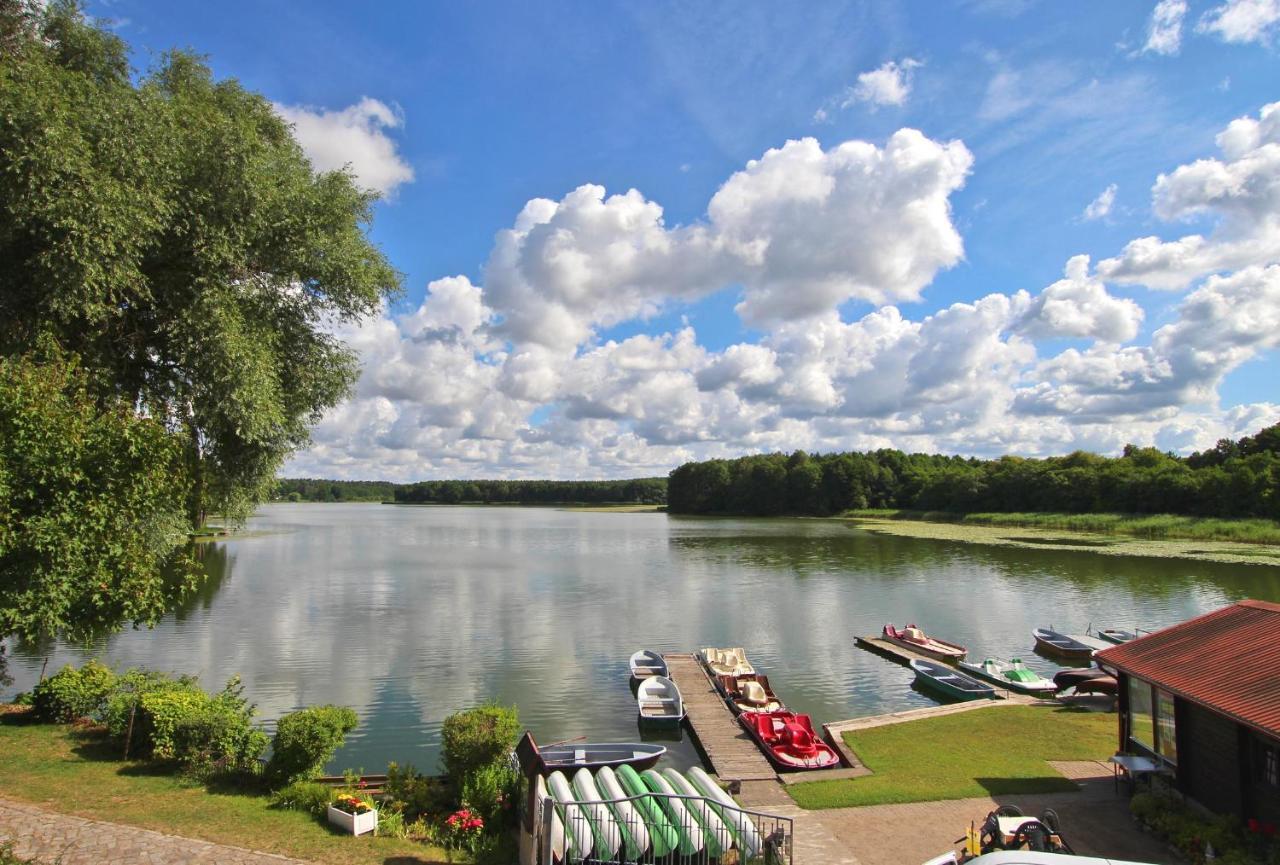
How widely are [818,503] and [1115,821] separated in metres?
148

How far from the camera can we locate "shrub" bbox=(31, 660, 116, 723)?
1742 cm

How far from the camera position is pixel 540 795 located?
1111 cm

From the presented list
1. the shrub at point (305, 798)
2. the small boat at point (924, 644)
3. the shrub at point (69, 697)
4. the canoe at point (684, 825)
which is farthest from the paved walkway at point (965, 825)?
the small boat at point (924, 644)

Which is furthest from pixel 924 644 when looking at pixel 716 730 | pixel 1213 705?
pixel 1213 705

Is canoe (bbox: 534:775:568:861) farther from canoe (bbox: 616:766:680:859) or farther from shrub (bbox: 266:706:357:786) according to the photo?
shrub (bbox: 266:706:357:786)

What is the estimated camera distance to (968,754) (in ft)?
60.3

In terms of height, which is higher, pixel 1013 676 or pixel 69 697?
pixel 69 697

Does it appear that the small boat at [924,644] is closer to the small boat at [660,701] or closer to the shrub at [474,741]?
the small boat at [660,701]

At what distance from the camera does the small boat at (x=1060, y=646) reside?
3181 centimetres

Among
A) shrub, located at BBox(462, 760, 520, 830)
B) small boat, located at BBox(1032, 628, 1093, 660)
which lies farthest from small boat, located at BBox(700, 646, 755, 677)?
shrub, located at BBox(462, 760, 520, 830)

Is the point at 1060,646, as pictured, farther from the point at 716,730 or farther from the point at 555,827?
the point at 555,827

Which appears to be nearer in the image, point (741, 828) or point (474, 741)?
point (741, 828)

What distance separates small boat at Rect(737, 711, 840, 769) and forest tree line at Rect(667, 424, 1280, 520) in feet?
298

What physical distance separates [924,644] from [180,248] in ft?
102
